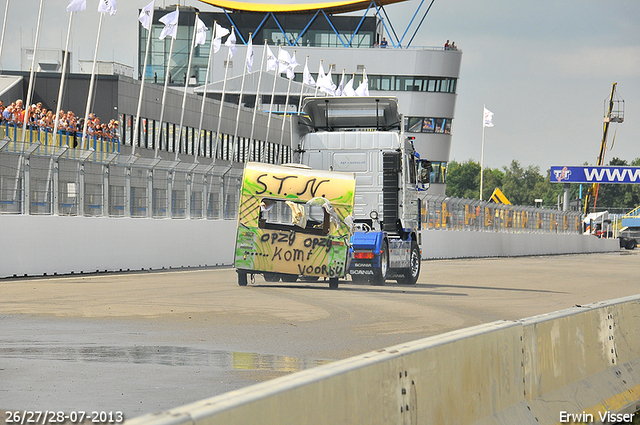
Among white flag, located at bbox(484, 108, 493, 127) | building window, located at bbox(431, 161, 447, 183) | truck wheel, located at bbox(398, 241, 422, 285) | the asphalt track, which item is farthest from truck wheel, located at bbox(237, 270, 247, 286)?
building window, located at bbox(431, 161, 447, 183)

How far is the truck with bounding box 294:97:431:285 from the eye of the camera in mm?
21828

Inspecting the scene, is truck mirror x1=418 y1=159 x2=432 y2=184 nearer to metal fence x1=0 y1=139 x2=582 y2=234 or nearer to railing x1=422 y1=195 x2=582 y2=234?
metal fence x1=0 y1=139 x2=582 y2=234

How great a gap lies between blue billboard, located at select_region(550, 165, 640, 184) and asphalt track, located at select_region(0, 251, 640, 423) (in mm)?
64690

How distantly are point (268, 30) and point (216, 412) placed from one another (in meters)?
99.3

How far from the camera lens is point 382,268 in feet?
71.2

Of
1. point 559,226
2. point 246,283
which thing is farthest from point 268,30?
point 246,283

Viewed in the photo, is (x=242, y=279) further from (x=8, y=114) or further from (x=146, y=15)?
(x=146, y=15)

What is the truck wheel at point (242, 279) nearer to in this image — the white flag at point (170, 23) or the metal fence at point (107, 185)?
the metal fence at point (107, 185)

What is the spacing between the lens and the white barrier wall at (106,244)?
21469 mm

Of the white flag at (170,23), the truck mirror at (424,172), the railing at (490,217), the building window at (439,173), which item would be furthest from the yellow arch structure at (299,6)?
the truck mirror at (424,172)

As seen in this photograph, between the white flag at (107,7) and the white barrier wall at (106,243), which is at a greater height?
the white flag at (107,7)

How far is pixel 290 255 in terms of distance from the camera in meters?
20.2

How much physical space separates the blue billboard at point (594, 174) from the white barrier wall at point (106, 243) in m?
61.7

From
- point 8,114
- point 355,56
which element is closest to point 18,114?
point 8,114
